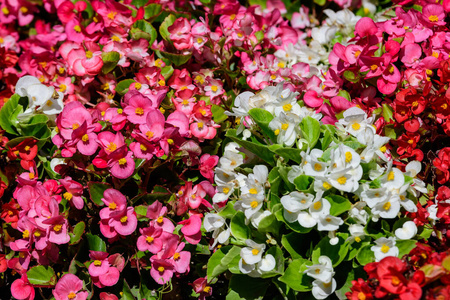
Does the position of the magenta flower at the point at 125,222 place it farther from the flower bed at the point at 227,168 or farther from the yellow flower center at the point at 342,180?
the yellow flower center at the point at 342,180

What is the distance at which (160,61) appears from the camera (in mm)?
2100

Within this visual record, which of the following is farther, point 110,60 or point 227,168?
point 110,60

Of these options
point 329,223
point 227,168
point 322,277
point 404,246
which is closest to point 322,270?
point 322,277

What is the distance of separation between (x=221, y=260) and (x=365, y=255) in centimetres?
46

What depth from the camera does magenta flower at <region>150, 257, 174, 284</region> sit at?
1675 mm

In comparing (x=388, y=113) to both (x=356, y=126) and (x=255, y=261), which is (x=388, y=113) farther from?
(x=255, y=261)

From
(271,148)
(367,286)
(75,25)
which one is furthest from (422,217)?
(75,25)

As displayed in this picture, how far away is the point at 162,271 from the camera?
5.53ft

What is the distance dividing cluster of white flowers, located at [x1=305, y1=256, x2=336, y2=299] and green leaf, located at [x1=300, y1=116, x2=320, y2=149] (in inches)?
15.2

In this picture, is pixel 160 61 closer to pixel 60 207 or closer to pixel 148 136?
pixel 148 136

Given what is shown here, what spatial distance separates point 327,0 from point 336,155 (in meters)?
1.42

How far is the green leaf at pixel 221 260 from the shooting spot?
5.41 feet

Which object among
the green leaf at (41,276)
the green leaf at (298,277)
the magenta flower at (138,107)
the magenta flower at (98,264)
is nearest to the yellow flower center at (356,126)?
the green leaf at (298,277)

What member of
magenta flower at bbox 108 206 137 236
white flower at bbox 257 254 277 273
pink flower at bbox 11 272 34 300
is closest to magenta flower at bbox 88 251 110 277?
magenta flower at bbox 108 206 137 236
